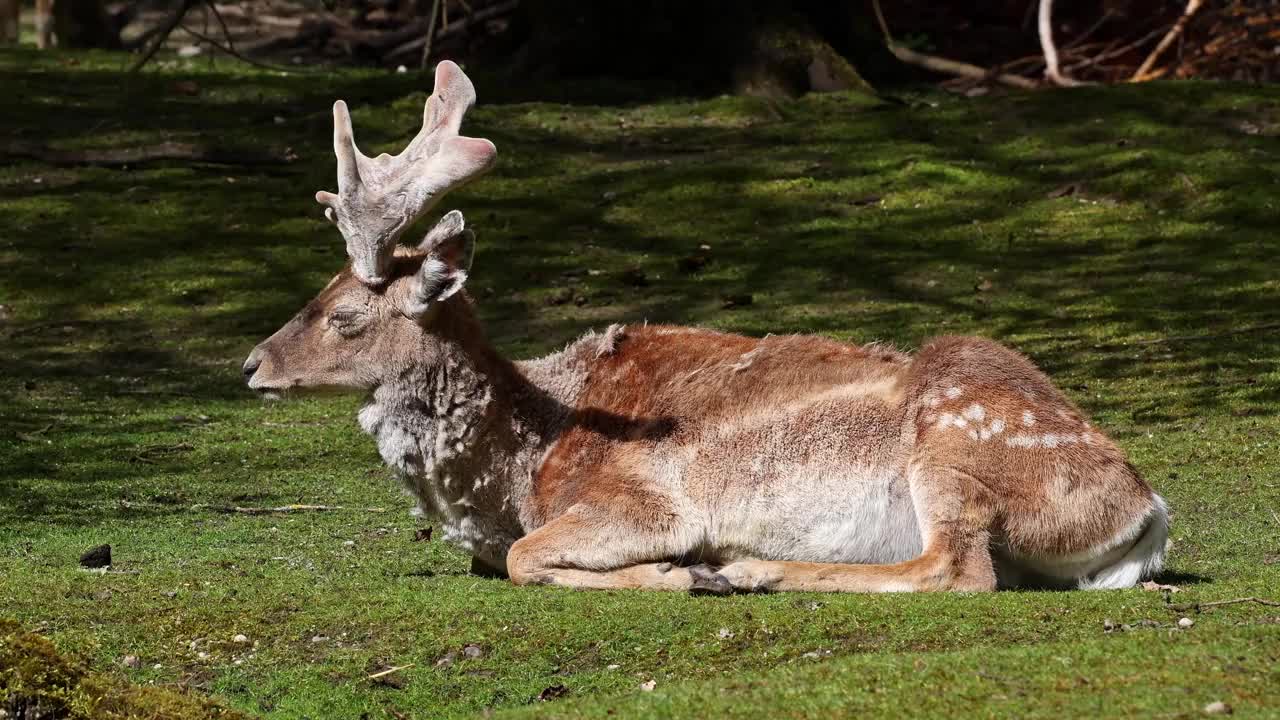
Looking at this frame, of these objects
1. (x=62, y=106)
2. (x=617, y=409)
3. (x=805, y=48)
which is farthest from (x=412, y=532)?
(x=62, y=106)

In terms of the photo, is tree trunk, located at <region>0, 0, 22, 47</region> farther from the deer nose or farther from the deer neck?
the deer neck

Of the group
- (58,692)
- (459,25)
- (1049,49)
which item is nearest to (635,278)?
(1049,49)

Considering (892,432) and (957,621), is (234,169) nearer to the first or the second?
(892,432)

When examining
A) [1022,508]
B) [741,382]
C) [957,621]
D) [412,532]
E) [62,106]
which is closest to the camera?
[957,621]

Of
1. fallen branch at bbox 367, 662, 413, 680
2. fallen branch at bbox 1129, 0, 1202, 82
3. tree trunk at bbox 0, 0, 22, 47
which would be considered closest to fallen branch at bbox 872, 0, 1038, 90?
fallen branch at bbox 1129, 0, 1202, 82

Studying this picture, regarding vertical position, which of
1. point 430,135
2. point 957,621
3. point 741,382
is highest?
point 430,135

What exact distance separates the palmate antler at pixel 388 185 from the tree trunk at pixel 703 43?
11.7 meters

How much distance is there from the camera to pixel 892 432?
304 inches

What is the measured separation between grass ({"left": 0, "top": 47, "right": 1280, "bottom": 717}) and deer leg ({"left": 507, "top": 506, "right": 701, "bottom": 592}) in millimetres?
234

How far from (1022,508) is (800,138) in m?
11.6

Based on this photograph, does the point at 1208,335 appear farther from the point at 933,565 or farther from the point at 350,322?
the point at 350,322

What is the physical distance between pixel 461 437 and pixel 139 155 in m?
11.8

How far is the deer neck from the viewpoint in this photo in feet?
26.4

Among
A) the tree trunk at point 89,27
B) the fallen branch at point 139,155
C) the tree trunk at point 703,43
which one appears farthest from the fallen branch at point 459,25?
the fallen branch at point 139,155
